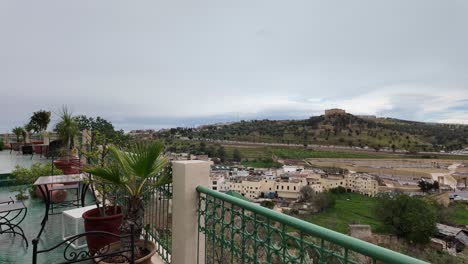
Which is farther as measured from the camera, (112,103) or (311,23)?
(112,103)

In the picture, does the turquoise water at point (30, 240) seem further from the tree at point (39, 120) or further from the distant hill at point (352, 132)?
the distant hill at point (352, 132)

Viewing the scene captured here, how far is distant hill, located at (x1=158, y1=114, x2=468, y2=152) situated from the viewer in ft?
201

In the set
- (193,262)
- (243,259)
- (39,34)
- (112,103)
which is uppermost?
(39,34)

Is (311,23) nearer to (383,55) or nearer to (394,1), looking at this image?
(394,1)

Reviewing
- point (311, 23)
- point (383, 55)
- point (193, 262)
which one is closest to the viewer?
point (193, 262)

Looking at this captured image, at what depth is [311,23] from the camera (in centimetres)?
1058

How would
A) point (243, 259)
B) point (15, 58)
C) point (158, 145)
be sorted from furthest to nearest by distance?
point (15, 58), point (158, 145), point (243, 259)

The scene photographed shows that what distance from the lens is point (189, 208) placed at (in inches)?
92.0

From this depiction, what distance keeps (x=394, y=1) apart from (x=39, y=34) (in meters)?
12.0

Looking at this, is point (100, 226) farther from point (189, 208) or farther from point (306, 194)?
point (306, 194)

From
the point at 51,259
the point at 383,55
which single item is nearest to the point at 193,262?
the point at 51,259

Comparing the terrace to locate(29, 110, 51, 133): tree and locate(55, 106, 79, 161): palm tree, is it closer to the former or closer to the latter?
locate(55, 106, 79, 161): palm tree

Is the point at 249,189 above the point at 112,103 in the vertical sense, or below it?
below

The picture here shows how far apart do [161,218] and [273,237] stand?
185 centimetres
